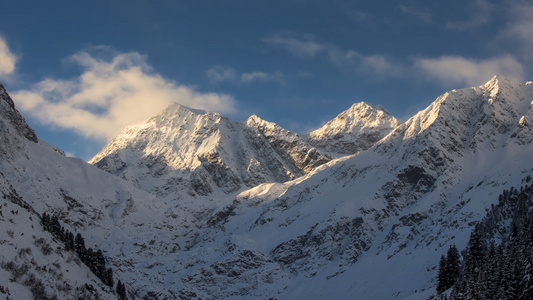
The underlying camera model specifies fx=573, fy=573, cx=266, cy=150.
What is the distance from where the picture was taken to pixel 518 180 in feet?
547

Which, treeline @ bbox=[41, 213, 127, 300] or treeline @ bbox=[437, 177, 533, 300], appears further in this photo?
treeline @ bbox=[41, 213, 127, 300]

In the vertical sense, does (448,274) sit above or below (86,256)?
below

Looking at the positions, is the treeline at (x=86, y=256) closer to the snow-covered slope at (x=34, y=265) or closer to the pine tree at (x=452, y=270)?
the snow-covered slope at (x=34, y=265)

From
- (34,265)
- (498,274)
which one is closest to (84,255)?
(34,265)

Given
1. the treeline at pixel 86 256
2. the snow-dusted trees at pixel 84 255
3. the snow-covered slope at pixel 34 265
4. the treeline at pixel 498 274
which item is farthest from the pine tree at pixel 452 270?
the snow-dusted trees at pixel 84 255

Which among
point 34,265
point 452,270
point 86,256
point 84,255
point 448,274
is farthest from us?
point 452,270

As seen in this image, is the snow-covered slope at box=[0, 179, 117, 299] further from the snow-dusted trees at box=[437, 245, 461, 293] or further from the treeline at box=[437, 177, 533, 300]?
the snow-dusted trees at box=[437, 245, 461, 293]

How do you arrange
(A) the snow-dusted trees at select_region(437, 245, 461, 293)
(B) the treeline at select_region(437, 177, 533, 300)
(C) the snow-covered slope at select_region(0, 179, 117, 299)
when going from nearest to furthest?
(C) the snow-covered slope at select_region(0, 179, 117, 299)
(B) the treeline at select_region(437, 177, 533, 300)
(A) the snow-dusted trees at select_region(437, 245, 461, 293)

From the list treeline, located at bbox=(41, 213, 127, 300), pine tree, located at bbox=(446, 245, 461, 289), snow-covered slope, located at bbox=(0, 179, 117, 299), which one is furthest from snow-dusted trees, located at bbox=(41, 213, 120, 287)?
pine tree, located at bbox=(446, 245, 461, 289)

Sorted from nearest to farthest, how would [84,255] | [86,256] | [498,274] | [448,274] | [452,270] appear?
1. [498,274]
2. [86,256]
3. [84,255]
4. [448,274]
5. [452,270]

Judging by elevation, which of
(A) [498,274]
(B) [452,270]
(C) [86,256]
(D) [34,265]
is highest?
(C) [86,256]

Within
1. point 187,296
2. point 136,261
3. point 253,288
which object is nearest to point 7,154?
point 136,261

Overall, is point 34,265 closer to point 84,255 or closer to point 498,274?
point 84,255

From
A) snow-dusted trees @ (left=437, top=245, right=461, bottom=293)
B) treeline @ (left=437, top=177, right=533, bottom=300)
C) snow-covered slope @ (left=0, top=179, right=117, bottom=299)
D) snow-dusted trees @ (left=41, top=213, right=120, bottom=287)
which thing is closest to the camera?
snow-covered slope @ (left=0, top=179, right=117, bottom=299)
